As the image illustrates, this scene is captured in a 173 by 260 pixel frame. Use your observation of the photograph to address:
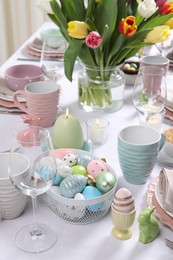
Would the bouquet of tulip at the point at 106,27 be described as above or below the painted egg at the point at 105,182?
above

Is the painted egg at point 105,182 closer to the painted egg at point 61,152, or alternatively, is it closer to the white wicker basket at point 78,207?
the white wicker basket at point 78,207

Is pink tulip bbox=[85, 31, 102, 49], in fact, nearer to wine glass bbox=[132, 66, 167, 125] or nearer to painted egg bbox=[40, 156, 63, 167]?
wine glass bbox=[132, 66, 167, 125]

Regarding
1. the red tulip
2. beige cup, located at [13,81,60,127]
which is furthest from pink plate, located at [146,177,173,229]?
the red tulip

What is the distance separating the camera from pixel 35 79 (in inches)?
54.3

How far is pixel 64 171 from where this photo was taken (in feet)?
3.02

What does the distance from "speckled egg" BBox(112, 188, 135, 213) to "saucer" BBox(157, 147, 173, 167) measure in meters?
0.28

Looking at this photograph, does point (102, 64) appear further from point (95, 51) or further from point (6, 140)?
point (6, 140)

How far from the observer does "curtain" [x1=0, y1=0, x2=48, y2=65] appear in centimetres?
286

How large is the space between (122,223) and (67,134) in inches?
12.3

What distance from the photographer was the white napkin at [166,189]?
0.86 meters

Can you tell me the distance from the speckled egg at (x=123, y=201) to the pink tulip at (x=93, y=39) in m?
0.49

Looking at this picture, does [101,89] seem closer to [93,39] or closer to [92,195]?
[93,39]

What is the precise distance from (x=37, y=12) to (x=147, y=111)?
1.83m

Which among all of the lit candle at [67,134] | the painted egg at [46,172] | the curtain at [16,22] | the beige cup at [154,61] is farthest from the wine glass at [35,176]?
the curtain at [16,22]
